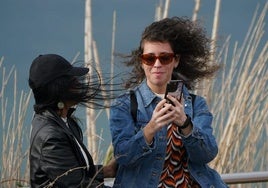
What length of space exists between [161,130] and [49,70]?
0.37 m

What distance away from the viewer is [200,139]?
6.33ft

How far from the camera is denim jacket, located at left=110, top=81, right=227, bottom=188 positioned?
190 centimetres

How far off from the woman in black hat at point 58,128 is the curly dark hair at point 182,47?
28 centimetres

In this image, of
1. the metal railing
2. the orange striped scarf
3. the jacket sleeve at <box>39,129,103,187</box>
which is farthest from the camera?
the metal railing

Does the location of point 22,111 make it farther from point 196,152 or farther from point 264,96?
point 196,152

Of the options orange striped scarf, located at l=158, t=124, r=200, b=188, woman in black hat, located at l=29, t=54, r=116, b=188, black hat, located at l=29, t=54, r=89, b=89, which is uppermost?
black hat, located at l=29, t=54, r=89, b=89

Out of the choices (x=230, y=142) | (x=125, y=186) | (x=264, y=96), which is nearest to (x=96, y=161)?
(x=230, y=142)

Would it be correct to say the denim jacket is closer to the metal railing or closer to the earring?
the earring

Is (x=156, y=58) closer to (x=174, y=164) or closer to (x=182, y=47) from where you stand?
(x=182, y=47)

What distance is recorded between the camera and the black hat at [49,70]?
179 cm

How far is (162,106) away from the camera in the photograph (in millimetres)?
1864

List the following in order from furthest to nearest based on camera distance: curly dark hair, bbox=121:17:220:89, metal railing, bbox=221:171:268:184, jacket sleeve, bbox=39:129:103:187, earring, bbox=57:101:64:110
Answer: metal railing, bbox=221:171:268:184 < curly dark hair, bbox=121:17:220:89 < earring, bbox=57:101:64:110 < jacket sleeve, bbox=39:129:103:187

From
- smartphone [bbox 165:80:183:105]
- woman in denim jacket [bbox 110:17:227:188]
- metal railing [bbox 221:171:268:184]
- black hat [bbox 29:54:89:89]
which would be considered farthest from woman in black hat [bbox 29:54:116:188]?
metal railing [bbox 221:171:268:184]

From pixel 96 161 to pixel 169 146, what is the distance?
1687 mm
